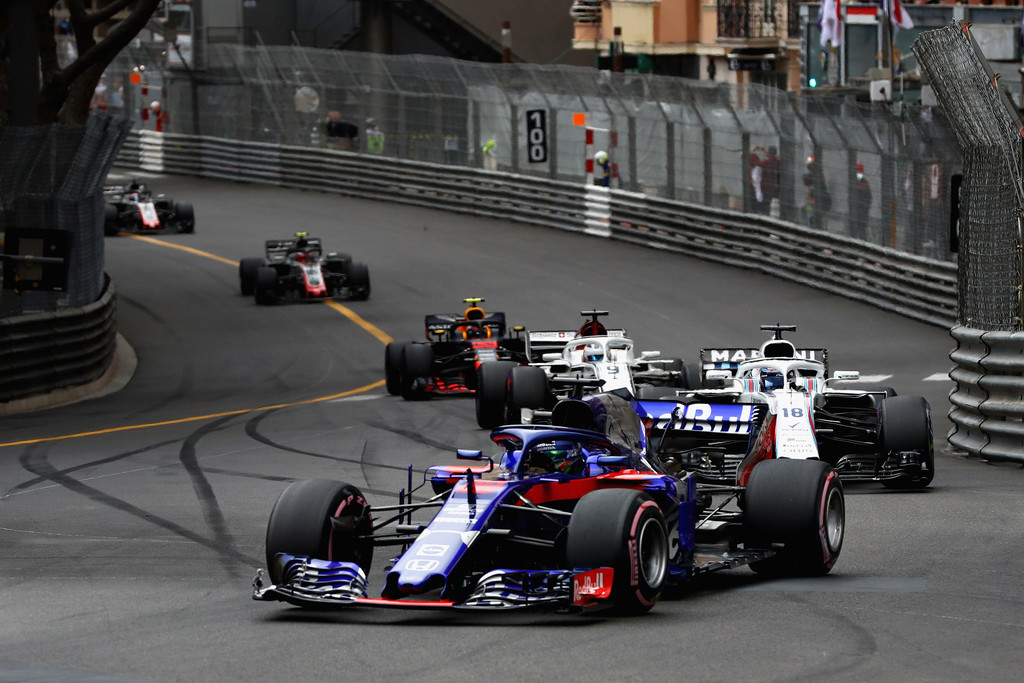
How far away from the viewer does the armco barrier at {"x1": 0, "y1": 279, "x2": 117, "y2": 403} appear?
19938mm

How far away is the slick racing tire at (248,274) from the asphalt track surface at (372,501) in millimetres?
404

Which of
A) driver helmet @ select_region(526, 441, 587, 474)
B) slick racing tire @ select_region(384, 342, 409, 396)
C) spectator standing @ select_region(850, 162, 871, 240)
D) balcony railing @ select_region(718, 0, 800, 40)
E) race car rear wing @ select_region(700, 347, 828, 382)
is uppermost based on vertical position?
balcony railing @ select_region(718, 0, 800, 40)

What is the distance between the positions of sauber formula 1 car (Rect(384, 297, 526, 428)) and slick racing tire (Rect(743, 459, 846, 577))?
995cm

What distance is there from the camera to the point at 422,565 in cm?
865

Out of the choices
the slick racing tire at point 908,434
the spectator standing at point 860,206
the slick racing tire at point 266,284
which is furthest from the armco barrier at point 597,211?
the slick racing tire at point 908,434

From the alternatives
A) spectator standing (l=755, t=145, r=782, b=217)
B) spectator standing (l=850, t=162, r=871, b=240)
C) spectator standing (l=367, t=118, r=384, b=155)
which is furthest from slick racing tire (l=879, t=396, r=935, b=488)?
spectator standing (l=367, t=118, r=384, b=155)

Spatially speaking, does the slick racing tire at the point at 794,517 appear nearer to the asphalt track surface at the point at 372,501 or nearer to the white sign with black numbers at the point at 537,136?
the asphalt track surface at the point at 372,501

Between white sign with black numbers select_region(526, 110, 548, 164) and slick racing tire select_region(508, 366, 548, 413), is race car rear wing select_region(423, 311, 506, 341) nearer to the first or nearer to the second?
slick racing tire select_region(508, 366, 548, 413)

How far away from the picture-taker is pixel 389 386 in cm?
2088

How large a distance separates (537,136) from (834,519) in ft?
90.0

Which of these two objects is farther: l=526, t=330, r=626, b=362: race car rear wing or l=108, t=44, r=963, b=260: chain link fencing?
l=108, t=44, r=963, b=260: chain link fencing

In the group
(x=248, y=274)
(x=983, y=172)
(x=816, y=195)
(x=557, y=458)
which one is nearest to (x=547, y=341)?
(x=983, y=172)

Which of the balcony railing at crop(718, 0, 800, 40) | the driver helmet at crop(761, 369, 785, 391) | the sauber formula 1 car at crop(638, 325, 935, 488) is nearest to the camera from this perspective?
the sauber formula 1 car at crop(638, 325, 935, 488)

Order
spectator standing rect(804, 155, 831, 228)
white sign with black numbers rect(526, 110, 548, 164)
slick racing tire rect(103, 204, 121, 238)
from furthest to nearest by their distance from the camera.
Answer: slick racing tire rect(103, 204, 121, 238)
white sign with black numbers rect(526, 110, 548, 164)
spectator standing rect(804, 155, 831, 228)
